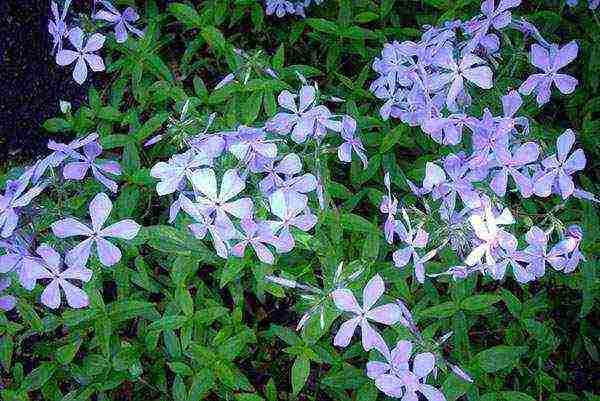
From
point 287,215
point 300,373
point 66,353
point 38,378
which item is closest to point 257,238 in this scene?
point 287,215

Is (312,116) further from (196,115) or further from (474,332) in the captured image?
(474,332)

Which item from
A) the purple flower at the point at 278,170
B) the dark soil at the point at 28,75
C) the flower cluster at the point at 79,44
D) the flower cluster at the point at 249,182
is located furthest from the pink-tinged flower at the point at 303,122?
the dark soil at the point at 28,75

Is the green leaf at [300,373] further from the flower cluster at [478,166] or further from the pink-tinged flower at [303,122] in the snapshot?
the pink-tinged flower at [303,122]

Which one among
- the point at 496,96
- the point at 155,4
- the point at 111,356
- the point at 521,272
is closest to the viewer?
the point at 521,272

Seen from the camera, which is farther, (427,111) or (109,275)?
(109,275)

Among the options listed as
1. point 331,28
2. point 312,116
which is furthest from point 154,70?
point 312,116

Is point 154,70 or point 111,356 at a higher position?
point 154,70

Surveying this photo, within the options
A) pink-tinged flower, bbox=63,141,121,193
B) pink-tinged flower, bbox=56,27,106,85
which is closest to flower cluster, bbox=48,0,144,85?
pink-tinged flower, bbox=56,27,106,85
